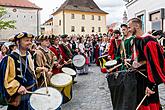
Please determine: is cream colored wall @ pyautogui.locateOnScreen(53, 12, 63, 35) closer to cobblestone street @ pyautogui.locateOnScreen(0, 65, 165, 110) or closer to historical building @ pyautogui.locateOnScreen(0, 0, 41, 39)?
historical building @ pyautogui.locateOnScreen(0, 0, 41, 39)

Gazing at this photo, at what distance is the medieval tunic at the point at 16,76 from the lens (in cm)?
379

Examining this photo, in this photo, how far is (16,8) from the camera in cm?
5731

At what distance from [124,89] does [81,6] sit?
61.4 metres

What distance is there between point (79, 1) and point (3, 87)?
200ft

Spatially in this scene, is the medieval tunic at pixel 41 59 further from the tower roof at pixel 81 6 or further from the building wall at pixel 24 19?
the tower roof at pixel 81 6

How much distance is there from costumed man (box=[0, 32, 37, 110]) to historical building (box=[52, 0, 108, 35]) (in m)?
55.7

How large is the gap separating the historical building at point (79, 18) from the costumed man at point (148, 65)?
2203 inches

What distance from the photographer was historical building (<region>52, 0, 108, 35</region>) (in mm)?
60350

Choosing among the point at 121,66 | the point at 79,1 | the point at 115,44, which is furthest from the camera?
the point at 79,1

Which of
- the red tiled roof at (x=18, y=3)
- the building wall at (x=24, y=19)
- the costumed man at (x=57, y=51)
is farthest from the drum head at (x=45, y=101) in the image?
the red tiled roof at (x=18, y=3)

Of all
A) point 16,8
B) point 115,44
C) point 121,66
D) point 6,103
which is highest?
point 16,8

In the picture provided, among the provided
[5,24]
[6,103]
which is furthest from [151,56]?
[5,24]

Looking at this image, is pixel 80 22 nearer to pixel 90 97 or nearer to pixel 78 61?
pixel 78 61

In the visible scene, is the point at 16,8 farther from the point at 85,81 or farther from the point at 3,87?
the point at 3,87
